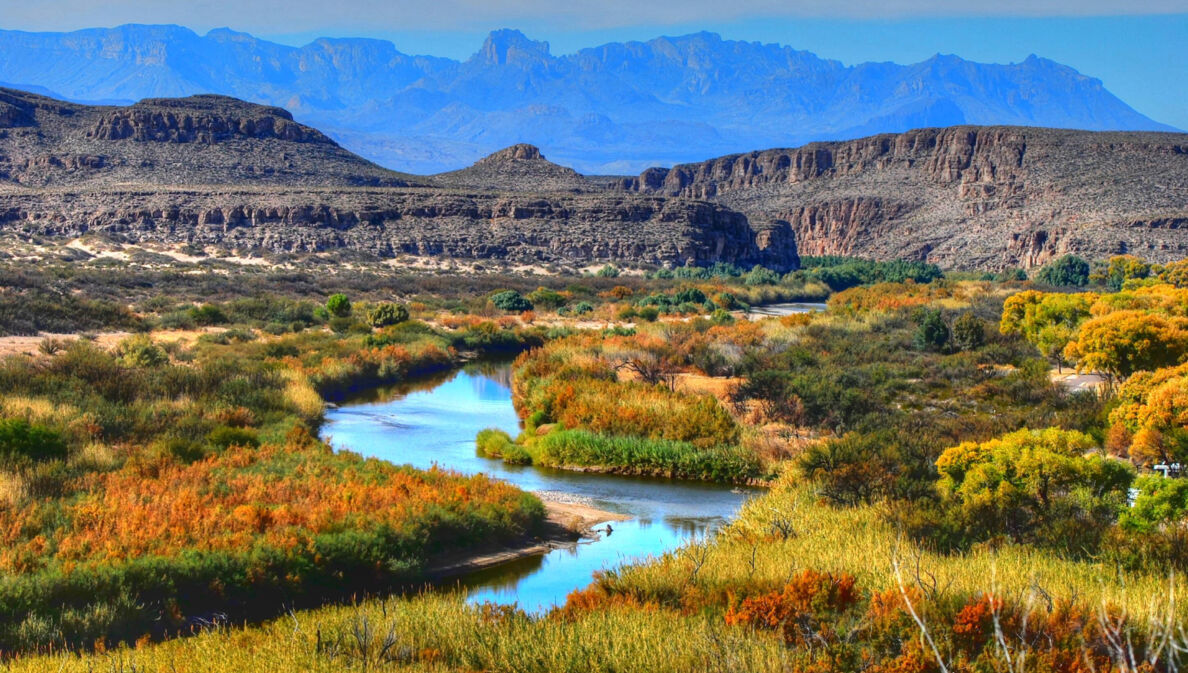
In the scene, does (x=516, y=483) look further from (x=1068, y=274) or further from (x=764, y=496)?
(x=1068, y=274)

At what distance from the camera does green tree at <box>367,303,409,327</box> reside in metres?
41.9

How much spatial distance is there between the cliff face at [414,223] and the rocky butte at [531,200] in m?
0.16

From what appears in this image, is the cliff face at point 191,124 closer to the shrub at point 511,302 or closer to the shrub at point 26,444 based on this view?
the shrub at point 511,302

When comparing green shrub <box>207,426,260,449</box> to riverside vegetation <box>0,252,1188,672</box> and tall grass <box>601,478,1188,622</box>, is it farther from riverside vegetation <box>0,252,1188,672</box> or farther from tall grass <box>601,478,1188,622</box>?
tall grass <box>601,478,1188,622</box>

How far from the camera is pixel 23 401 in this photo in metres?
19.6

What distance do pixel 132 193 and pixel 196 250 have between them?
611 inches

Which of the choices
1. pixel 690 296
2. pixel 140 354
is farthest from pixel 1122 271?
pixel 140 354

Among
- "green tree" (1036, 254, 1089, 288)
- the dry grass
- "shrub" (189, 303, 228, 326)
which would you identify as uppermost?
"green tree" (1036, 254, 1089, 288)

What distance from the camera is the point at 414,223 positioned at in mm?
83938

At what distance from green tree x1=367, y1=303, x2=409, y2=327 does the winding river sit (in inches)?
334

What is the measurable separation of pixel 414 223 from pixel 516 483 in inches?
2579

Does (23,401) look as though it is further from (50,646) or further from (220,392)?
(50,646)

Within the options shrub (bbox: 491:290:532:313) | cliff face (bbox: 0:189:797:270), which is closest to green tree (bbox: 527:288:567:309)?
shrub (bbox: 491:290:532:313)

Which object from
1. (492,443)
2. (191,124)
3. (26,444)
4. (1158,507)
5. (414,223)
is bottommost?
(492,443)
